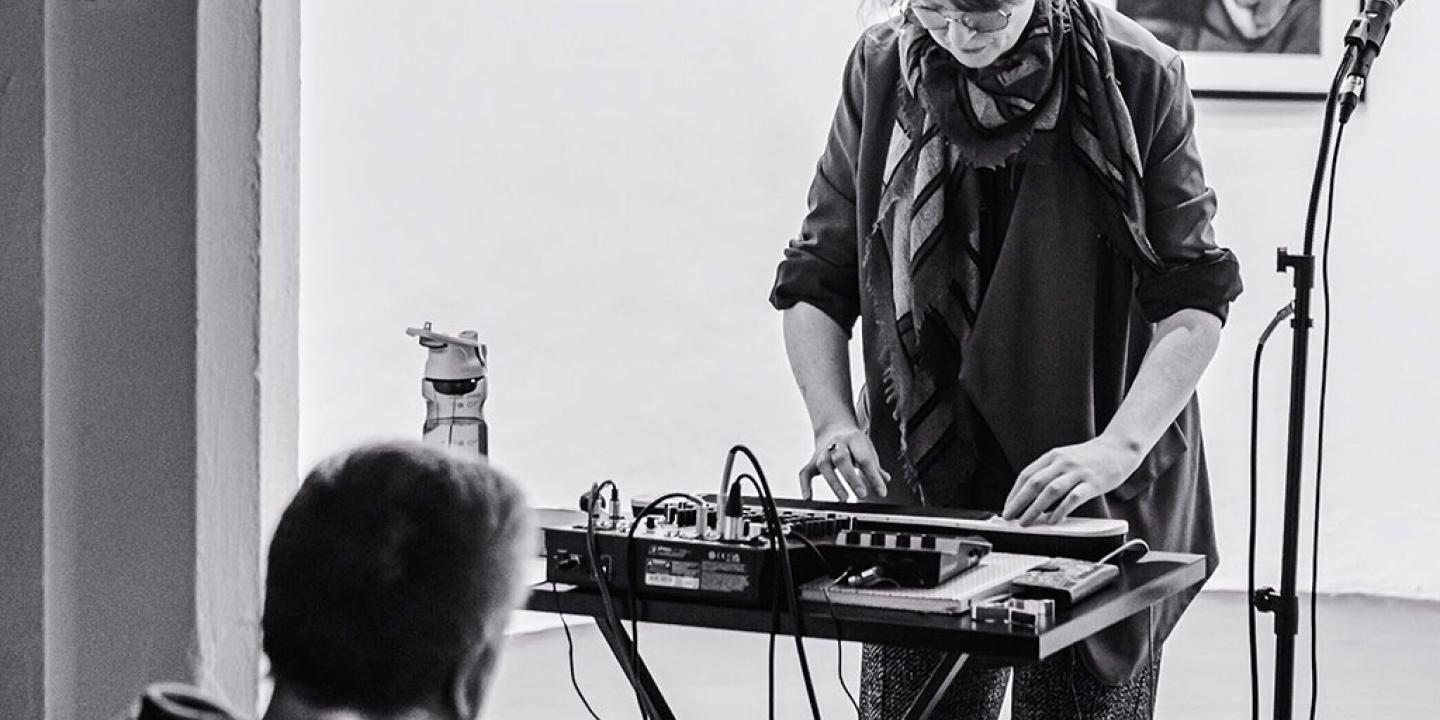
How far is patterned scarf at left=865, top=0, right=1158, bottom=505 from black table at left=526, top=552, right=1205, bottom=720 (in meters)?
0.33

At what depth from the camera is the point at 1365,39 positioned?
1892 mm

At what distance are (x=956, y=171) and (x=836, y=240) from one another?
0.64ft

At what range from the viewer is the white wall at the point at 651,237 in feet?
13.8

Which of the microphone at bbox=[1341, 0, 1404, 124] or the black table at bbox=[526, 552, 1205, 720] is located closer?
the black table at bbox=[526, 552, 1205, 720]

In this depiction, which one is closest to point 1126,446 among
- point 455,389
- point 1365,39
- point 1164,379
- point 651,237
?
point 1164,379

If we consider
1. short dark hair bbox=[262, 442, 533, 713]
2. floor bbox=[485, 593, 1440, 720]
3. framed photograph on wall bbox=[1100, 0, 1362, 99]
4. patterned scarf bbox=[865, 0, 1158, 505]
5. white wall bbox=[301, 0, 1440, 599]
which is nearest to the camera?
short dark hair bbox=[262, 442, 533, 713]

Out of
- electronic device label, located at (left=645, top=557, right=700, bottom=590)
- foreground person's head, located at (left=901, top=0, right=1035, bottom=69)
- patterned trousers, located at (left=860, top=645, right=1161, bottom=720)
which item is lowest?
patterned trousers, located at (left=860, top=645, right=1161, bottom=720)

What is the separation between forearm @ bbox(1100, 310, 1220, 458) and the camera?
176 cm

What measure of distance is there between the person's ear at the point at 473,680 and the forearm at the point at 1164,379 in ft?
3.07

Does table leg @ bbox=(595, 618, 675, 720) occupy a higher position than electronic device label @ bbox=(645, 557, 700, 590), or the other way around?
electronic device label @ bbox=(645, 557, 700, 590)

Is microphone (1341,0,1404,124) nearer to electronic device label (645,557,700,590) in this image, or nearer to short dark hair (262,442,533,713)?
electronic device label (645,557,700,590)

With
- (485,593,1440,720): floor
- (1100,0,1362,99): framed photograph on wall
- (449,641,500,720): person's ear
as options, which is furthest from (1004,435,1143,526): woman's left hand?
(1100,0,1362,99): framed photograph on wall

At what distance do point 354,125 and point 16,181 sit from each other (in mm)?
2504

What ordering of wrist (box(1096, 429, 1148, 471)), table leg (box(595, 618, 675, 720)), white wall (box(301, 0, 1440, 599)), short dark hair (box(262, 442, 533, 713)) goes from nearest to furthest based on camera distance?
short dark hair (box(262, 442, 533, 713))
table leg (box(595, 618, 675, 720))
wrist (box(1096, 429, 1148, 471))
white wall (box(301, 0, 1440, 599))
